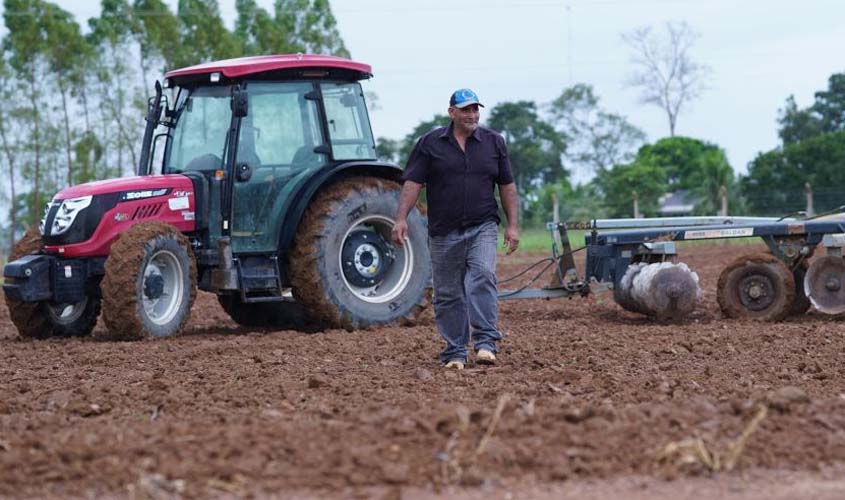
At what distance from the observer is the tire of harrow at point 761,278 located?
10945 mm

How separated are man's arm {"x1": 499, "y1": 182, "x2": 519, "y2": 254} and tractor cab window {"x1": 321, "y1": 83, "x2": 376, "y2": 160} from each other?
2.80 meters

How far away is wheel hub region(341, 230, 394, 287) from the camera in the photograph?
11258 millimetres

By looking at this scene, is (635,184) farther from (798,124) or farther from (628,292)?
(628,292)

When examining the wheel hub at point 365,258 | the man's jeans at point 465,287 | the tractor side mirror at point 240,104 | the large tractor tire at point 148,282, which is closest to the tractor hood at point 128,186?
the large tractor tire at point 148,282

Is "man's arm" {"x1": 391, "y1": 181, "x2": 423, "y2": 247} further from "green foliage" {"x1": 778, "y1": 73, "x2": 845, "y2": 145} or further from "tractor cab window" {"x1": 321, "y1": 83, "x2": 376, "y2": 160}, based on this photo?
"green foliage" {"x1": 778, "y1": 73, "x2": 845, "y2": 145}

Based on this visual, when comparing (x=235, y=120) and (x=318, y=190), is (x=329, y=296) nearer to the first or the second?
(x=318, y=190)

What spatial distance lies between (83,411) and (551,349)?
11.7ft

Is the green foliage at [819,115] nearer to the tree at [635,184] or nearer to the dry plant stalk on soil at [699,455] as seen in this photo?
the tree at [635,184]

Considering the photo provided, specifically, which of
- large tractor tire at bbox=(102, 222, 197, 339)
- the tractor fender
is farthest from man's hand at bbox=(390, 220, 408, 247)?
large tractor tire at bbox=(102, 222, 197, 339)

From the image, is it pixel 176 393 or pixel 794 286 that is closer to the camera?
pixel 176 393

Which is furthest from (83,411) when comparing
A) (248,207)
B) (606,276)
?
(606,276)

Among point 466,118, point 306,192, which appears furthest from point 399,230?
point 306,192

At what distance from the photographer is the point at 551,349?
9.23m

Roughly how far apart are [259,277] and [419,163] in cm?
274
